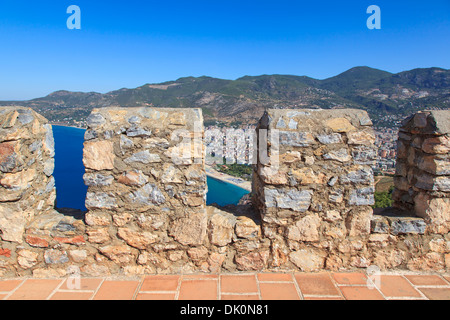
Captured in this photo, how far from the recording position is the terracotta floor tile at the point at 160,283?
2.42m

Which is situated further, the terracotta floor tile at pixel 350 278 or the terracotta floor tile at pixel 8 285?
the terracotta floor tile at pixel 350 278

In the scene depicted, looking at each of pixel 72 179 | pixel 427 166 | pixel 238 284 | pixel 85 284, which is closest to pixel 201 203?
pixel 238 284

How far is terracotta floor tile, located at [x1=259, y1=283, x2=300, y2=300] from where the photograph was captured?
2316mm

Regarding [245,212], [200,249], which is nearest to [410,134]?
[245,212]

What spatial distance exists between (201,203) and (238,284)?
781 millimetres

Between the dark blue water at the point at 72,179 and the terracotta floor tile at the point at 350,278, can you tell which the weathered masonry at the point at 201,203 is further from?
the dark blue water at the point at 72,179

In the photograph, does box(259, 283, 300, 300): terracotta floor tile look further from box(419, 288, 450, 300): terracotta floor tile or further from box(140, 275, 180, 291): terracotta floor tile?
box(419, 288, 450, 300): terracotta floor tile

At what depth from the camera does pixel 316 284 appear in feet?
8.23

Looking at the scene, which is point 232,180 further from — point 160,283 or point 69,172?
point 160,283

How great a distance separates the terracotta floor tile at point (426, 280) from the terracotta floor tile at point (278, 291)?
1146mm

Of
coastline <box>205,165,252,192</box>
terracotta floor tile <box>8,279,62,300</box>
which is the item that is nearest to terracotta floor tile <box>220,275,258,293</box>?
terracotta floor tile <box>8,279,62,300</box>

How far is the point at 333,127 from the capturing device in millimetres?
2541

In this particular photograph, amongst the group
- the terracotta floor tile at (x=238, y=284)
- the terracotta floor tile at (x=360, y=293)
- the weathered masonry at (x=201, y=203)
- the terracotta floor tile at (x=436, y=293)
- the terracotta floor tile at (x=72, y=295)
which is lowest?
the terracotta floor tile at (x=436, y=293)

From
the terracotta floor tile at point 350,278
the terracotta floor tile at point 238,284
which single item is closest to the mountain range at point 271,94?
the terracotta floor tile at point 350,278
